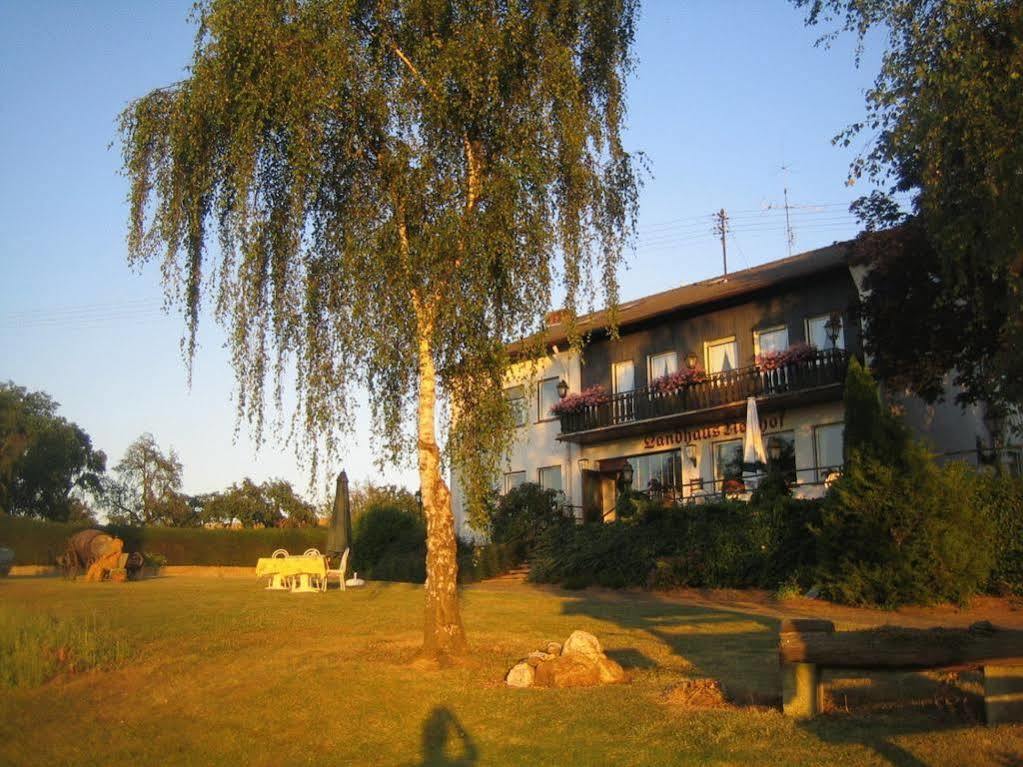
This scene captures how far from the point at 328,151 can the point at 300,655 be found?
5.70 m

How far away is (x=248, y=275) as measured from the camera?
10945 millimetres

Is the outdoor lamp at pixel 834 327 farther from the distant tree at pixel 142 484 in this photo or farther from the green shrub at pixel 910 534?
the distant tree at pixel 142 484

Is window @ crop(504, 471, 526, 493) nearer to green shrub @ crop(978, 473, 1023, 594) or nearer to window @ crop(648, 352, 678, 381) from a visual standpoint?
window @ crop(648, 352, 678, 381)

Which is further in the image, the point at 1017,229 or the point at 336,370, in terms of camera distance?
the point at 336,370

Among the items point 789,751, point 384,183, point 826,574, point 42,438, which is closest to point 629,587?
point 826,574

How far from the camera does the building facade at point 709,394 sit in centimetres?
2583

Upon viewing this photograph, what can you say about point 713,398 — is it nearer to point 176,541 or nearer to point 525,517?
point 525,517

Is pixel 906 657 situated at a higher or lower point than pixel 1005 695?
higher

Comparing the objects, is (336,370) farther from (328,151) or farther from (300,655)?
(300,655)

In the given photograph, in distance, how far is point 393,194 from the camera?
10961mm

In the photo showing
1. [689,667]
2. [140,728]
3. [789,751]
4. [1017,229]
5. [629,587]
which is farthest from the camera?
[629,587]

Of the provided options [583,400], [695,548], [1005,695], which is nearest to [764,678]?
[1005,695]

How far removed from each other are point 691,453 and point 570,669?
2025 cm

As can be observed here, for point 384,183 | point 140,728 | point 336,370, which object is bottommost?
point 140,728
